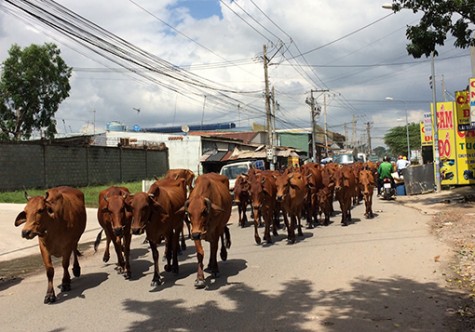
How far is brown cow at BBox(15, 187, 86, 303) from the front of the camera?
21.4 ft

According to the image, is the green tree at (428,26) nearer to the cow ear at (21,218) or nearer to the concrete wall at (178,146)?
the cow ear at (21,218)

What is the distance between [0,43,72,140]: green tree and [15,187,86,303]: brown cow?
24.9m

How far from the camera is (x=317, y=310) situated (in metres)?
5.80

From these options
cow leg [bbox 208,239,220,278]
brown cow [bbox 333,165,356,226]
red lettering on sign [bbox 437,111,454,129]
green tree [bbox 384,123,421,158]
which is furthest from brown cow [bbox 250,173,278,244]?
green tree [bbox 384,123,421,158]

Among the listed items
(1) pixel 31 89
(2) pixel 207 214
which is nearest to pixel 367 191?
(2) pixel 207 214

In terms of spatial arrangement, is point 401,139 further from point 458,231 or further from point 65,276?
point 65,276

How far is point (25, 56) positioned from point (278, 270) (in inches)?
1068

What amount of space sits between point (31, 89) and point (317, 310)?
95.2 feet

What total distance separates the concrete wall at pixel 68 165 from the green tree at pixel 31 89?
18.1ft

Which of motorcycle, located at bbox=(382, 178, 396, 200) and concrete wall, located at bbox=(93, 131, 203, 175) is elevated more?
concrete wall, located at bbox=(93, 131, 203, 175)

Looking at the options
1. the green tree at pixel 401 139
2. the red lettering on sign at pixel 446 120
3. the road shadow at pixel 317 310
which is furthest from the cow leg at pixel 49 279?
the green tree at pixel 401 139

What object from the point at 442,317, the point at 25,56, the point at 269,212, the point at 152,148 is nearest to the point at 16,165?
the point at 25,56

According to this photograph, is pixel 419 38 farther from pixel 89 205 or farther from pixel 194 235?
pixel 89 205

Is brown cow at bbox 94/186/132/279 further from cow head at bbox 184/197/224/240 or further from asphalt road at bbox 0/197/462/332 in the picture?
cow head at bbox 184/197/224/240
